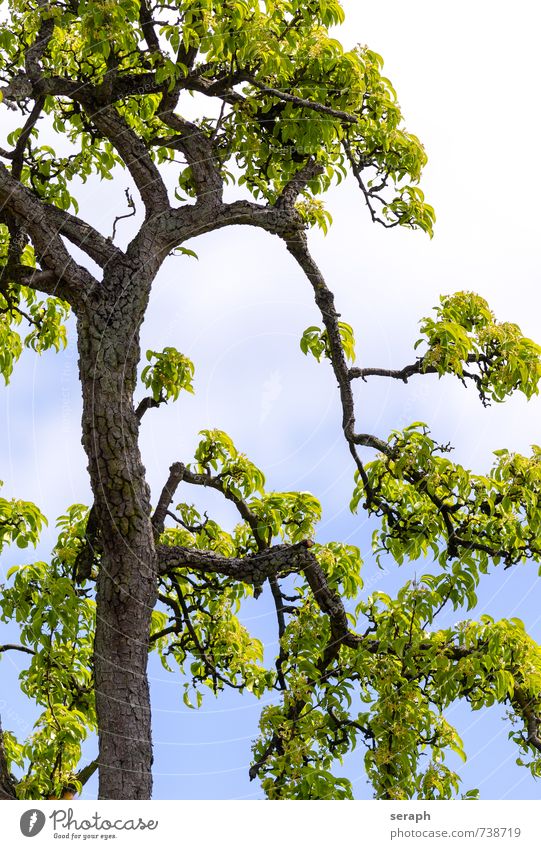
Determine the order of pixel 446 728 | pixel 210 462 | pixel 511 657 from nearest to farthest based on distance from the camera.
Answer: pixel 511 657 → pixel 446 728 → pixel 210 462

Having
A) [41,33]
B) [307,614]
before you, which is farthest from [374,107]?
[307,614]

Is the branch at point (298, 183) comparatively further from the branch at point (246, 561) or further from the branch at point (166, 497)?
the branch at point (246, 561)

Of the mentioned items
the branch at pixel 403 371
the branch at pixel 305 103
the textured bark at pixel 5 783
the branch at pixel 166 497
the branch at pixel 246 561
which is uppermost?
the branch at pixel 305 103

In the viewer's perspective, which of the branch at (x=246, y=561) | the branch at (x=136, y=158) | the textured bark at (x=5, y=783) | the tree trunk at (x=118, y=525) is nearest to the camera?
the textured bark at (x=5, y=783)

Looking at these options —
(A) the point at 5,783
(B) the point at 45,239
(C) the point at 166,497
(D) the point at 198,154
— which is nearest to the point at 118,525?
(C) the point at 166,497

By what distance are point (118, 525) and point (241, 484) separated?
3.05 ft

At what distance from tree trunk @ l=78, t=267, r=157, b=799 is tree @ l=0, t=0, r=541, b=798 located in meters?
0.01

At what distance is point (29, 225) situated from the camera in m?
5.60

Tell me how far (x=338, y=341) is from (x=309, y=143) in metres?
1.22

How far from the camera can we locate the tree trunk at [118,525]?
5395mm

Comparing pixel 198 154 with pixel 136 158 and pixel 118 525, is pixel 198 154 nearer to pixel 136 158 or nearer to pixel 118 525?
pixel 136 158

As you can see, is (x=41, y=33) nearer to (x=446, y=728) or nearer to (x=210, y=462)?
(x=210, y=462)

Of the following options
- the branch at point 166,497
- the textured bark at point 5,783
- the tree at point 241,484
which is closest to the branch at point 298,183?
the tree at point 241,484

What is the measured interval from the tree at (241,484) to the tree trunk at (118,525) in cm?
1
